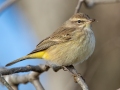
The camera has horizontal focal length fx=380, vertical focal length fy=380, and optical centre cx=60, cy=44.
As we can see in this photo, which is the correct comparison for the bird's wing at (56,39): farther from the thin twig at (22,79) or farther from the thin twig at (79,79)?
the thin twig at (22,79)

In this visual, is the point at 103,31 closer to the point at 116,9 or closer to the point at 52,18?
the point at 116,9

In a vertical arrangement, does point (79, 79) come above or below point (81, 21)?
below

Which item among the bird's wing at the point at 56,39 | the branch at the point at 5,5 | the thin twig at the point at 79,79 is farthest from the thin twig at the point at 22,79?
the branch at the point at 5,5

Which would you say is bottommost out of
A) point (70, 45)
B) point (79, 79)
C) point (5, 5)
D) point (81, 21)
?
point (79, 79)

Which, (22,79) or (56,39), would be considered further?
(56,39)

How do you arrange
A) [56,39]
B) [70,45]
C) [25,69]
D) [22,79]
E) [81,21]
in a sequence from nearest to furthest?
[25,69]
[22,79]
[70,45]
[81,21]
[56,39]

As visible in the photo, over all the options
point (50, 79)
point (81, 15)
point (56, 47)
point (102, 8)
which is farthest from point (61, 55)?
point (102, 8)

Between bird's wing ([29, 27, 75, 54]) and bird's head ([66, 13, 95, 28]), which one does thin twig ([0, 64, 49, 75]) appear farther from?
bird's head ([66, 13, 95, 28])

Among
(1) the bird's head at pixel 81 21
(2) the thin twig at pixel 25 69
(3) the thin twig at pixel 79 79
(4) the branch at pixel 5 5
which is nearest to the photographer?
(3) the thin twig at pixel 79 79

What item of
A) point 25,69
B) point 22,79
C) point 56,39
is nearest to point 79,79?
point 25,69

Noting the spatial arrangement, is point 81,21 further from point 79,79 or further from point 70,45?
point 79,79
